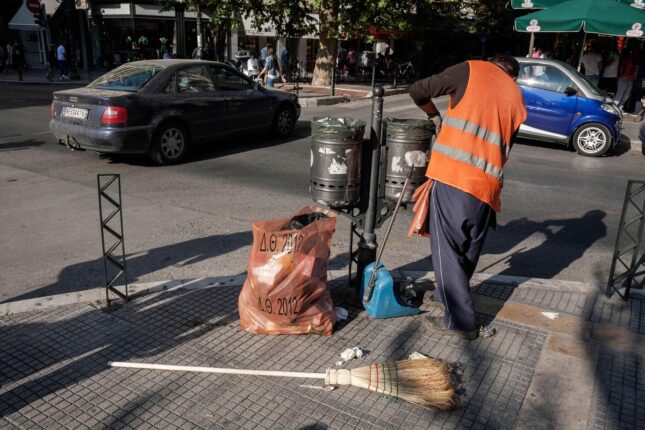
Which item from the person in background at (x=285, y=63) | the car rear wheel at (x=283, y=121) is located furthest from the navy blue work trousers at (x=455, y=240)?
the person in background at (x=285, y=63)

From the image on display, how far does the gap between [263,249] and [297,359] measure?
763 mm

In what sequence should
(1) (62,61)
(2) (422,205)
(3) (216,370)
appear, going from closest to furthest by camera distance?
(3) (216,370) < (2) (422,205) < (1) (62,61)

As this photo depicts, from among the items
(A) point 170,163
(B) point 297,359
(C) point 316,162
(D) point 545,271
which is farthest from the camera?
(A) point 170,163

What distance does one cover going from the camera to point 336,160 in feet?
13.8

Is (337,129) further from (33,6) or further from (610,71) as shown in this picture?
(33,6)

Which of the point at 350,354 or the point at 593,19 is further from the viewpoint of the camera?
the point at 593,19

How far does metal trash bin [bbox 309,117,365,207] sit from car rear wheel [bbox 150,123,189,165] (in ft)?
18.2

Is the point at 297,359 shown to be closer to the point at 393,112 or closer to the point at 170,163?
the point at 170,163

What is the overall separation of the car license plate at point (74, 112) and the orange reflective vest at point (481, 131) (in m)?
6.74

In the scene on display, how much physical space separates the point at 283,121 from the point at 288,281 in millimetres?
8393

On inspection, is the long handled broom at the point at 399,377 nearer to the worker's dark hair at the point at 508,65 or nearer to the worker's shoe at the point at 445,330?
the worker's shoe at the point at 445,330

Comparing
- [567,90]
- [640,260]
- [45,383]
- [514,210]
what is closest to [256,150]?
[514,210]

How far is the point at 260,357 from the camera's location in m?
3.78

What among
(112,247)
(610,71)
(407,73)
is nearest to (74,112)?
(112,247)
